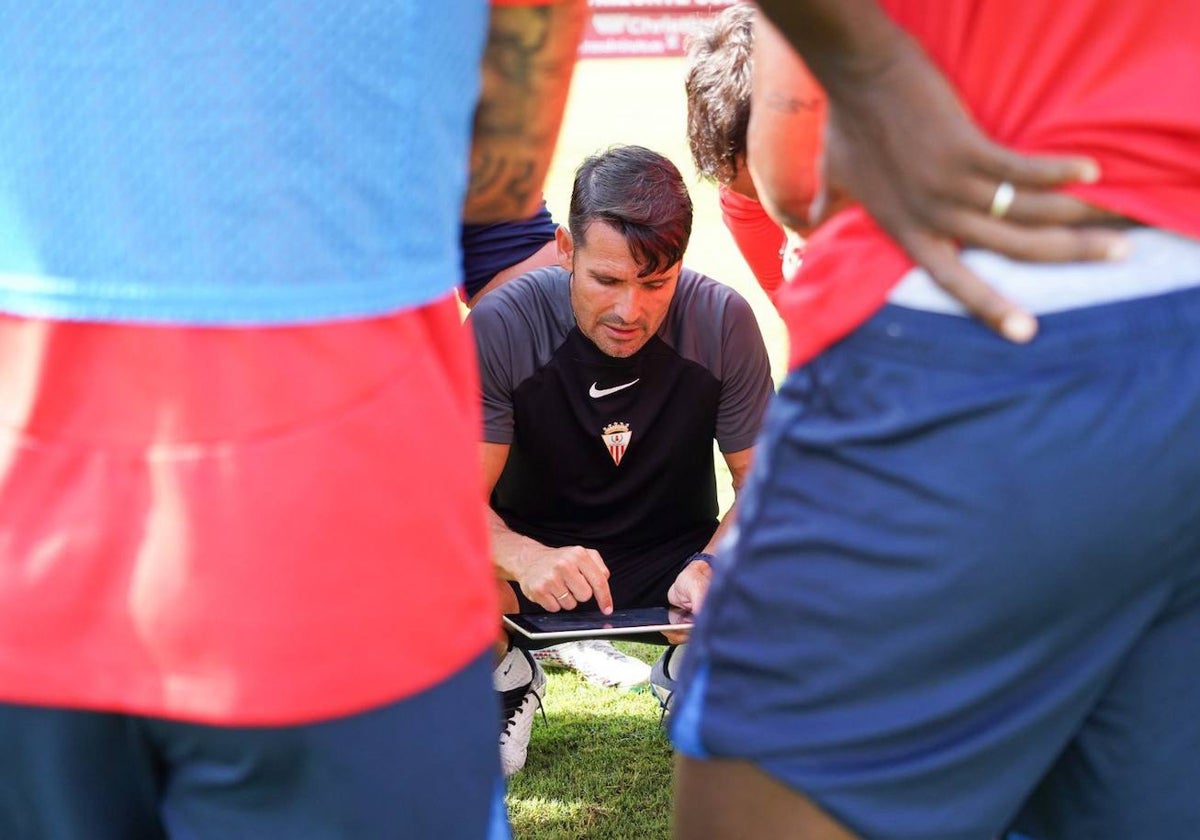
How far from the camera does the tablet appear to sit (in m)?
3.25

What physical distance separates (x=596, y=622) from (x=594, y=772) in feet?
1.15

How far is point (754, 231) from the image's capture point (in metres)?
3.96

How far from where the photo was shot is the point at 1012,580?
116 cm

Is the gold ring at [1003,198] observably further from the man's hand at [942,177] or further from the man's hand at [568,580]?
the man's hand at [568,580]

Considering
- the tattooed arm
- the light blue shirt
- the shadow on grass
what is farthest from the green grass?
the light blue shirt

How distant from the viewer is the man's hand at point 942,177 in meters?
1.16

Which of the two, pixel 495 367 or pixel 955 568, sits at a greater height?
pixel 955 568

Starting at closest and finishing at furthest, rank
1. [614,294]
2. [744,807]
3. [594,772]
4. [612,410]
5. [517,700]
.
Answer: [744,807] < [594,772] < [517,700] < [614,294] < [612,410]

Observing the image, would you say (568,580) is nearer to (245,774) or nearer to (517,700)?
(517,700)

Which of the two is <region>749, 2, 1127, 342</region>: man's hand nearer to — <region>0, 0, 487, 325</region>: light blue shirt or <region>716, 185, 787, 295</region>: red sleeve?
<region>0, 0, 487, 325</region>: light blue shirt

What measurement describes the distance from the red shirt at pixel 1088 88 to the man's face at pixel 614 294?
232 centimetres

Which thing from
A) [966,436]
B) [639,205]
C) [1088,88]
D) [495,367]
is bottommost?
[495,367]

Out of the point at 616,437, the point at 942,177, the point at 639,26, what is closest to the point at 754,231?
the point at 616,437

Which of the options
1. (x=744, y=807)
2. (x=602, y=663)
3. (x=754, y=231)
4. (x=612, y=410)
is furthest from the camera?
(x=754, y=231)
